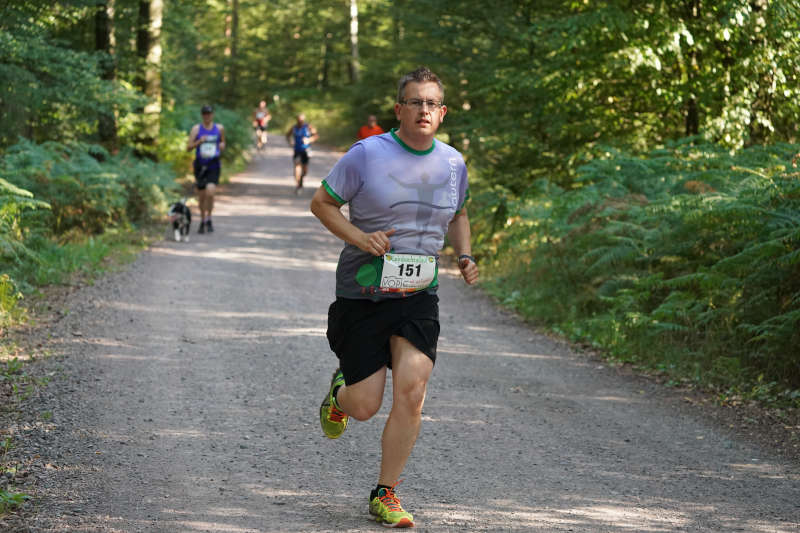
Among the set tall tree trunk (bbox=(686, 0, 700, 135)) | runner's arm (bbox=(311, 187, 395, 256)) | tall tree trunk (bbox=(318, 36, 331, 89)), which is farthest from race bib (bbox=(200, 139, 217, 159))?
tall tree trunk (bbox=(318, 36, 331, 89))

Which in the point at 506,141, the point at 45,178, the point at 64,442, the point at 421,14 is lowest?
the point at 64,442

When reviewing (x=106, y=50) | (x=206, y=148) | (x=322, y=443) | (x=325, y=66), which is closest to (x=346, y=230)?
(x=322, y=443)

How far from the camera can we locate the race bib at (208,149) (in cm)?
1418

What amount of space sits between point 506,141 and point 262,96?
162ft

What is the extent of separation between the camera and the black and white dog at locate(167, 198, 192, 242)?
14.4 meters

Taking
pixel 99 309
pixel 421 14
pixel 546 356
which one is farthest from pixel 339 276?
pixel 421 14

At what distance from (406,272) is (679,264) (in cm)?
556

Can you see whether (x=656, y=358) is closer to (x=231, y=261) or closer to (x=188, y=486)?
(x=188, y=486)

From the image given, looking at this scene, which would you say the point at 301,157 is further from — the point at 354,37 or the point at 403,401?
the point at 354,37

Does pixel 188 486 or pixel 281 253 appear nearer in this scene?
pixel 188 486

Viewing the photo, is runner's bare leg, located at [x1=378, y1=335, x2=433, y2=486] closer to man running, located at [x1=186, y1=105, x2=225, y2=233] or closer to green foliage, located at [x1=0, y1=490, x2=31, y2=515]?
green foliage, located at [x1=0, y1=490, x2=31, y2=515]

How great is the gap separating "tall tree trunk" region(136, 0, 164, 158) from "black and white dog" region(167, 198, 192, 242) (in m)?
5.23

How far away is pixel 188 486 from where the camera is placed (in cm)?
450

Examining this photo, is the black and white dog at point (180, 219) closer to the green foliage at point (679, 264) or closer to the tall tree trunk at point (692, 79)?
the green foliage at point (679, 264)
